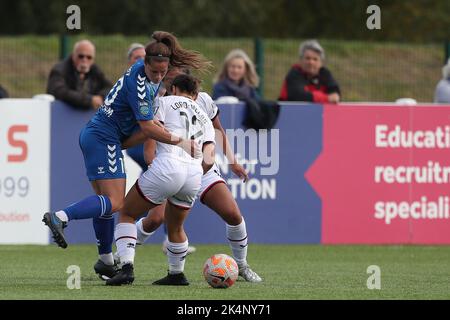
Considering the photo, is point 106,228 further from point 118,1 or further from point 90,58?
point 118,1

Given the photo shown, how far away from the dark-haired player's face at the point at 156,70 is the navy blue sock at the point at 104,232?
144cm

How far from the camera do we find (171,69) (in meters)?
11.4

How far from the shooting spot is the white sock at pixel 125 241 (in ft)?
35.1

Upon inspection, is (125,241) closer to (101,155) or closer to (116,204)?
(116,204)

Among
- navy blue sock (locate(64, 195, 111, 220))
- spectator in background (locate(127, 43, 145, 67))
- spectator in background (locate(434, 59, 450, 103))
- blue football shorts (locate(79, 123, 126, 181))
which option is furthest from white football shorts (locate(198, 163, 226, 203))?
spectator in background (locate(434, 59, 450, 103))

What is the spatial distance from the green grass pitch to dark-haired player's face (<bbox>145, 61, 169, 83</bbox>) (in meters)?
1.65

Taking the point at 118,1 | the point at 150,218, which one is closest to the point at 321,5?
the point at 118,1

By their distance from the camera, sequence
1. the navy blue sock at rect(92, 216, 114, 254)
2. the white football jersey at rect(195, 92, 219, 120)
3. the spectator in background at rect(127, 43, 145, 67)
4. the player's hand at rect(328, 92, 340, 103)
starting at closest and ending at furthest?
the white football jersey at rect(195, 92, 219, 120)
the navy blue sock at rect(92, 216, 114, 254)
the spectator in background at rect(127, 43, 145, 67)
the player's hand at rect(328, 92, 340, 103)

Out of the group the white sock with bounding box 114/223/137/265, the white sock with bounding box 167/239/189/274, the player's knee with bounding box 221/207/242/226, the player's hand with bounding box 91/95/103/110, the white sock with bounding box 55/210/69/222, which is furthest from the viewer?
the player's hand with bounding box 91/95/103/110

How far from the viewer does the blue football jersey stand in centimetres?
1057

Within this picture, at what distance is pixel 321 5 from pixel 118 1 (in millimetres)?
8135

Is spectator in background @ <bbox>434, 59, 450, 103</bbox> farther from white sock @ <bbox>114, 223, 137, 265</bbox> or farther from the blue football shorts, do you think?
white sock @ <bbox>114, 223, 137, 265</bbox>

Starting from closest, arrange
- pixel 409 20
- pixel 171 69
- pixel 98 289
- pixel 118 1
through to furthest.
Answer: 1. pixel 98 289
2. pixel 171 69
3. pixel 118 1
4. pixel 409 20

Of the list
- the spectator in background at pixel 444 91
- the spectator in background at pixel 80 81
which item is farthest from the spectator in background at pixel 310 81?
the spectator in background at pixel 80 81
